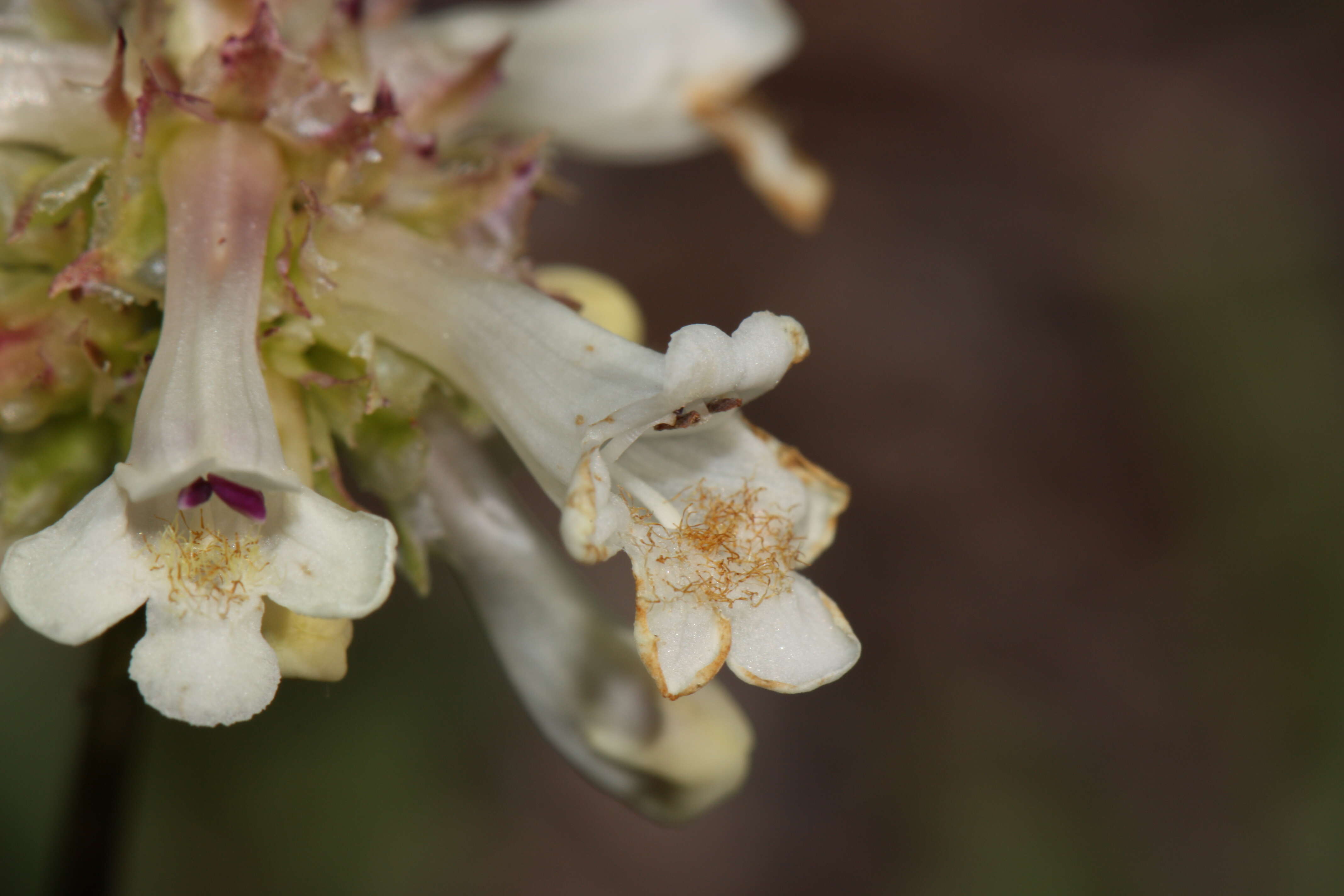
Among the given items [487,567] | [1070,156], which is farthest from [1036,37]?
[487,567]

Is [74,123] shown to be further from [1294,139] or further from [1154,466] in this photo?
[1294,139]

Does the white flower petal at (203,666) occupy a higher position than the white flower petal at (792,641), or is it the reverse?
the white flower petal at (792,641)

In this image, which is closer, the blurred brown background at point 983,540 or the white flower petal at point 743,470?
the white flower petal at point 743,470

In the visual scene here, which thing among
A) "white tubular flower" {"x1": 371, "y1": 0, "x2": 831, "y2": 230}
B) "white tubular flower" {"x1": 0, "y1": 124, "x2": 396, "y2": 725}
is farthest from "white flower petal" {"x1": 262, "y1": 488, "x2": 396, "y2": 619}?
"white tubular flower" {"x1": 371, "y1": 0, "x2": 831, "y2": 230}

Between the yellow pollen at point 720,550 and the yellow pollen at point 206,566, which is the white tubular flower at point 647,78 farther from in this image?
the yellow pollen at point 206,566

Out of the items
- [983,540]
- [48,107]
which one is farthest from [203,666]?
[983,540]

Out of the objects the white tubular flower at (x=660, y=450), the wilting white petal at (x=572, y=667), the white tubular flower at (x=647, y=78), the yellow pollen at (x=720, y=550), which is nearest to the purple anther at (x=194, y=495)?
the white tubular flower at (x=660, y=450)

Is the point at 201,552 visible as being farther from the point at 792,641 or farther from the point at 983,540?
the point at 983,540
